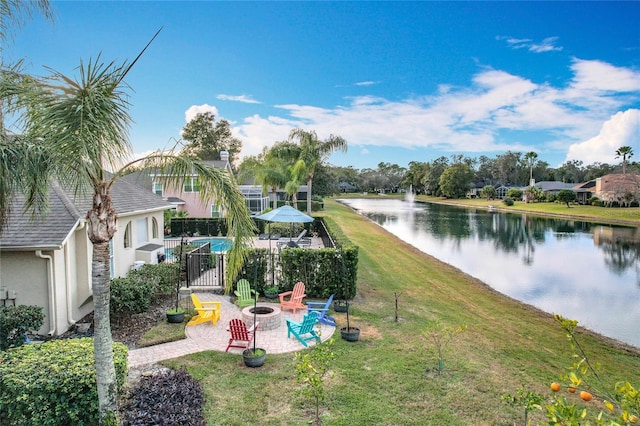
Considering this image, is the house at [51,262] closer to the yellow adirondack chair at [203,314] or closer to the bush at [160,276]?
the bush at [160,276]

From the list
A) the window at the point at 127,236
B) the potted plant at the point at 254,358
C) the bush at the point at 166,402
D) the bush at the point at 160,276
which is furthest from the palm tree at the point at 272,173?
the bush at the point at 166,402

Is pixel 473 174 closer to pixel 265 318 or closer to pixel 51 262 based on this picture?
pixel 265 318

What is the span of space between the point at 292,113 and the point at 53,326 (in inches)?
1412

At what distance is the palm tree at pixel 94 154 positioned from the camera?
3.80m

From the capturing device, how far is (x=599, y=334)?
433 inches

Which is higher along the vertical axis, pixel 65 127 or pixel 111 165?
pixel 65 127

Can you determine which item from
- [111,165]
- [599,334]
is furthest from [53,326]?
[599,334]

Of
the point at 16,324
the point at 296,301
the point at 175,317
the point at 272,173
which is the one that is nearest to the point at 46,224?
the point at 16,324

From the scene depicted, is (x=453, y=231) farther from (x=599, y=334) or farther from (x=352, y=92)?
(x=599, y=334)

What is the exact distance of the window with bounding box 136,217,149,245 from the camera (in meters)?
13.4

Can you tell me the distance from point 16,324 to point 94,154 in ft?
17.9

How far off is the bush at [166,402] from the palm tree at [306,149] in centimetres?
2413

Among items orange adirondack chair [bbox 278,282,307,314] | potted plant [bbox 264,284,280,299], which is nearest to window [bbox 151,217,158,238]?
potted plant [bbox 264,284,280,299]

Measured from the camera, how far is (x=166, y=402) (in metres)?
5.16
